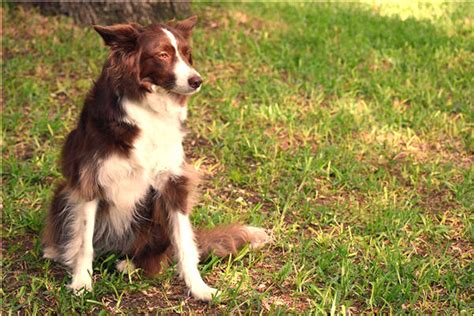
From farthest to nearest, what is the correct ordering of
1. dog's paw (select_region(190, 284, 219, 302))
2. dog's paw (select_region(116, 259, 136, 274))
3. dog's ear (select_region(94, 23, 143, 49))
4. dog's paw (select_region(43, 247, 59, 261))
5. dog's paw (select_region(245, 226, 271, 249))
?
dog's paw (select_region(245, 226, 271, 249)) < dog's paw (select_region(43, 247, 59, 261)) < dog's paw (select_region(116, 259, 136, 274)) < dog's paw (select_region(190, 284, 219, 302)) < dog's ear (select_region(94, 23, 143, 49))

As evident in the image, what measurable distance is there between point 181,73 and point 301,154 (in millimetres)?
2051

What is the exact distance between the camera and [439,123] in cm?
577

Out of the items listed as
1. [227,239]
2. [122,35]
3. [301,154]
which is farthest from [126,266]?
[301,154]

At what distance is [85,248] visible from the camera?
3.75 meters

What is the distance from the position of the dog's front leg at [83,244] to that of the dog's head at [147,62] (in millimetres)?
702

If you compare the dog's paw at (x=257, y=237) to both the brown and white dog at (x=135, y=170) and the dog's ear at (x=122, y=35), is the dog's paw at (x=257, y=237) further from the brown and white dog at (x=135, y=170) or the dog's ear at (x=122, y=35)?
the dog's ear at (x=122, y=35)

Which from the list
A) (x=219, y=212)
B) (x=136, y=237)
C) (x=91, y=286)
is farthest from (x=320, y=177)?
(x=91, y=286)

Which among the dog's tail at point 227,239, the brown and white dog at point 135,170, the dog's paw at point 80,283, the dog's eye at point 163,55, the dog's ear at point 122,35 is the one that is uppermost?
the dog's ear at point 122,35

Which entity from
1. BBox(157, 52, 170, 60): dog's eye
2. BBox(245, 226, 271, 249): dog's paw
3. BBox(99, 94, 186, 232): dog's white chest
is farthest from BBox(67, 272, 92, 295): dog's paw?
BBox(157, 52, 170, 60): dog's eye

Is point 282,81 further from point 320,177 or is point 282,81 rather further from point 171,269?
point 171,269

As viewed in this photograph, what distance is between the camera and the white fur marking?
373 centimetres

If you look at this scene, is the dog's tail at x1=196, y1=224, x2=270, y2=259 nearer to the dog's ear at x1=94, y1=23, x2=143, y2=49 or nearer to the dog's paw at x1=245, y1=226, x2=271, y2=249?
the dog's paw at x1=245, y1=226, x2=271, y2=249

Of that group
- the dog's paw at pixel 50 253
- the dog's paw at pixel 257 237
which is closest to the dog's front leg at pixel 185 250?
the dog's paw at pixel 257 237

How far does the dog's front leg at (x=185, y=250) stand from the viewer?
3799 millimetres
